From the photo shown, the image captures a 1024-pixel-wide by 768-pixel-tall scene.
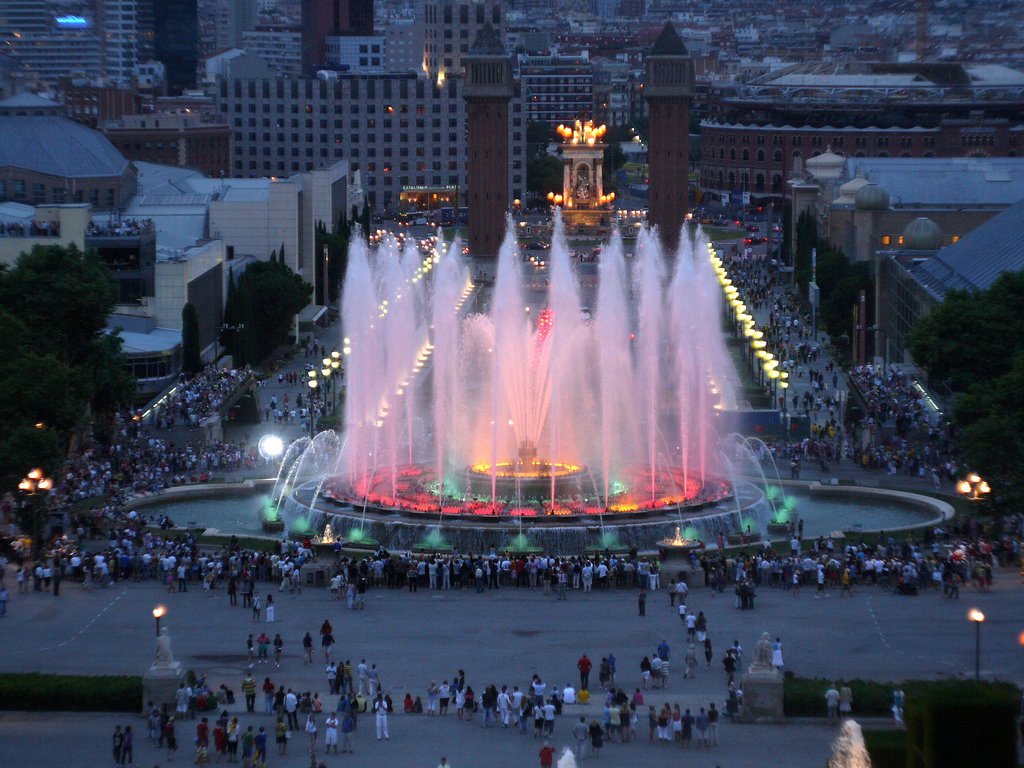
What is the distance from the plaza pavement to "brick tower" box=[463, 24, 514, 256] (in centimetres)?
10913

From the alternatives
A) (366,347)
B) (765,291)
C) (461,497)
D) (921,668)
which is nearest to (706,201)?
(765,291)

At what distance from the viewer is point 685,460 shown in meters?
53.5

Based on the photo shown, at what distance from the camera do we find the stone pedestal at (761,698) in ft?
111

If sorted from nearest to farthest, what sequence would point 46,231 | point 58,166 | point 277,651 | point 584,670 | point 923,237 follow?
1. point 584,670
2. point 277,651
3. point 46,231
4. point 923,237
5. point 58,166

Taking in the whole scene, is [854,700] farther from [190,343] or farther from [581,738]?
[190,343]

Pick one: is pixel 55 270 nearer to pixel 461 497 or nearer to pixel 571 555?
pixel 461 497

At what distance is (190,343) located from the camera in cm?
7331

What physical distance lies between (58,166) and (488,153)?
58.8 m

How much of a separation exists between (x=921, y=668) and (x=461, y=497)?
16.6 meters

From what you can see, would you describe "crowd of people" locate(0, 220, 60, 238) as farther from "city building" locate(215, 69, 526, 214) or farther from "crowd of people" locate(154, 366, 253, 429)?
"city building" locate(215, 69, 526, 214)

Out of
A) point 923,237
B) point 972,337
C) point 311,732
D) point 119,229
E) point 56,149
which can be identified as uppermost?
point 56,149

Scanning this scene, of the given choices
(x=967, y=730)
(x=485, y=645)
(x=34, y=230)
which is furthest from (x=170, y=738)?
(x=34, y=230)

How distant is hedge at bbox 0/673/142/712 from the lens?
34469 mm

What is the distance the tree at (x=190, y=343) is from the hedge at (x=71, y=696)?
39089 mm
